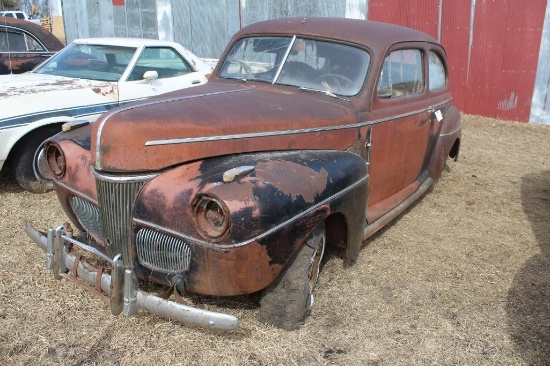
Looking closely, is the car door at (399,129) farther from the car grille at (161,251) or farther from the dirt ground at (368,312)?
the car grille at (161,251)

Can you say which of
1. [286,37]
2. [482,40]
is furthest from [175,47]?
[482,40]

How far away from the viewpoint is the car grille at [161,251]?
270cm

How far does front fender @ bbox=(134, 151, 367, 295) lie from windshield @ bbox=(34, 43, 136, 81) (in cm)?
357

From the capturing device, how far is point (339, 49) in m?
3.99

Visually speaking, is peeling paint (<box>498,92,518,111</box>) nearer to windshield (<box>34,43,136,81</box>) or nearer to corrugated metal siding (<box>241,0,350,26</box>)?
corrugated metal siding (<box>241,0,350,26</box>)

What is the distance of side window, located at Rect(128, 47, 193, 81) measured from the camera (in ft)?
19.9

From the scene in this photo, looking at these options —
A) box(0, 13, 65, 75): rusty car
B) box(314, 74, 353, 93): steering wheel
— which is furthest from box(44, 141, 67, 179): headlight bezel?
box(0, 13, 65, 75): rusty car

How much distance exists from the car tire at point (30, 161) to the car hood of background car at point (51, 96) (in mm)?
202

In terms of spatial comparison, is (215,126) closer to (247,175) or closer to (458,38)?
(247,175)

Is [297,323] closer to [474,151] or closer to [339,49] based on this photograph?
[339,49]

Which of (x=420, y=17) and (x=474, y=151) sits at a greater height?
(x=420, y=17)

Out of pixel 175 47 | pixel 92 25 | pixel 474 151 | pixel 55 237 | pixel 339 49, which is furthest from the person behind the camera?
pixel 92 25

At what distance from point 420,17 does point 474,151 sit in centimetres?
389

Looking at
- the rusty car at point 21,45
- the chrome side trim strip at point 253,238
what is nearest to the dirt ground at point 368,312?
the chrome side trim strip at point 253,238
